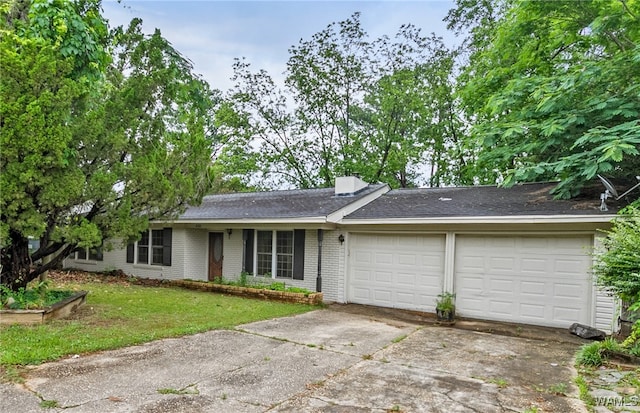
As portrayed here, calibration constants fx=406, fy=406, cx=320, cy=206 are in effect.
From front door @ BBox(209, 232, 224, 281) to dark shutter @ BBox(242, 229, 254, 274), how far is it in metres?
1.29

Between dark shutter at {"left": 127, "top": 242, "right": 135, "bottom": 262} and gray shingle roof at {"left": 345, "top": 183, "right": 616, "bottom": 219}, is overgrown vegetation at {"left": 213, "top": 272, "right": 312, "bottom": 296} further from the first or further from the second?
dark shutter at {"left": 127, "top": 242, "right": 135, "bottom": 262}

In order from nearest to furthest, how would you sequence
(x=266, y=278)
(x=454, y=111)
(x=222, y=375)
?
1. (x=222, y=375)
2. (x=266, y=278)
3. (x=454, y=111)

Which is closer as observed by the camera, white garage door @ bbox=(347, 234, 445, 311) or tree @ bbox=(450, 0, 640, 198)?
tree @ bbox=(450, 0, 640, 198)

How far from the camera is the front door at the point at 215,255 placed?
12.9 metres

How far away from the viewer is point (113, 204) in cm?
747

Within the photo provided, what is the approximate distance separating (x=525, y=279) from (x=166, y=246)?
34.5 feet

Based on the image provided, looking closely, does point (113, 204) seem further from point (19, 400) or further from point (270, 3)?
point (270, 3)

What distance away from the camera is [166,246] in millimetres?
13320

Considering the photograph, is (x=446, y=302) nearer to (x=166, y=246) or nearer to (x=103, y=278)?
(x=166, y=246)

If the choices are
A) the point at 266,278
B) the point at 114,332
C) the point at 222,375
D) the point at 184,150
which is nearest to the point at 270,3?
the point at 184,150

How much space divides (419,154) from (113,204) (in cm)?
1535

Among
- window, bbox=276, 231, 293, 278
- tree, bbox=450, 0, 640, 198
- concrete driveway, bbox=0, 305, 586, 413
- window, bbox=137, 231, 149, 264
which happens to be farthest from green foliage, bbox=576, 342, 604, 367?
window, bbox=137, 231, 149, 264

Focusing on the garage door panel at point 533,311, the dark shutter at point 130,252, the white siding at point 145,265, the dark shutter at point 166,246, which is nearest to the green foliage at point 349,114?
the dark shutter at point 130,252

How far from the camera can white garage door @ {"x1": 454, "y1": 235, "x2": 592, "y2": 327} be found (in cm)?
772
